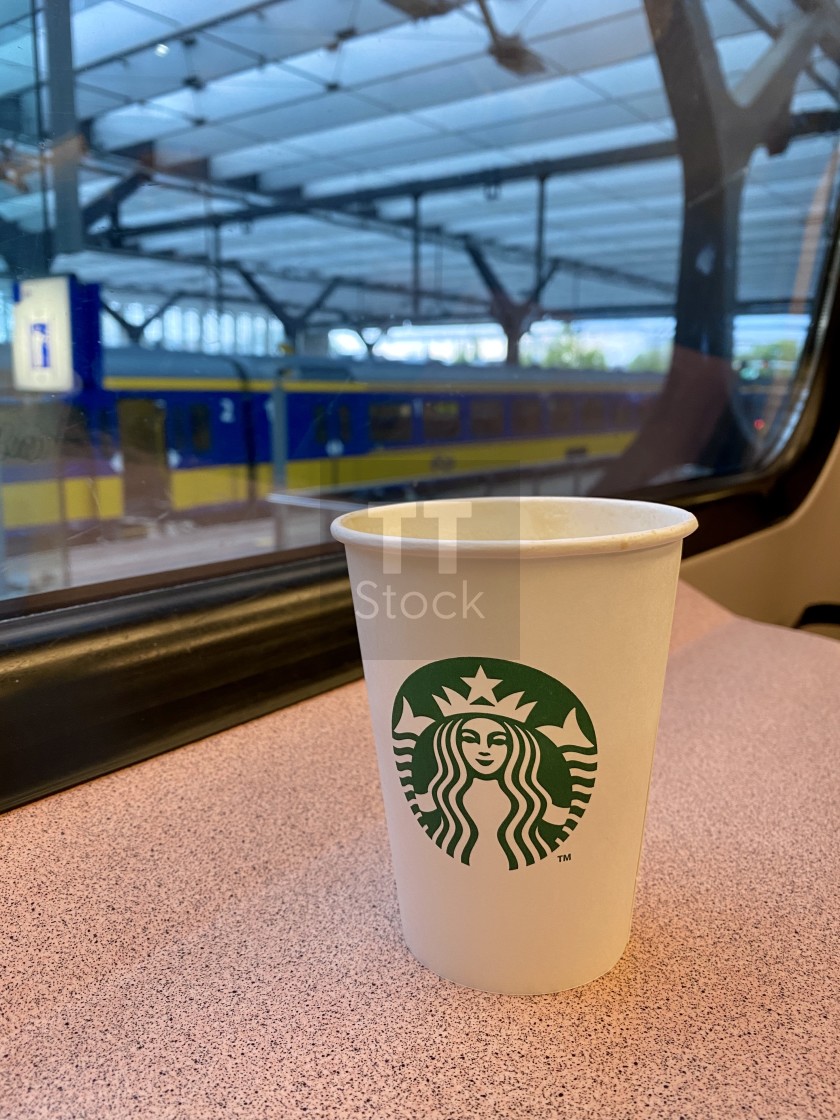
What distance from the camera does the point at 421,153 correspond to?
3283 mm

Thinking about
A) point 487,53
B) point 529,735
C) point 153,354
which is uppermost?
point 487,53

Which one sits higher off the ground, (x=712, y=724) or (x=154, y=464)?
(x=154, y=464)

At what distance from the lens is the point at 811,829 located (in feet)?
2.34

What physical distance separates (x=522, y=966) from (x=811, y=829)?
0.35 meters

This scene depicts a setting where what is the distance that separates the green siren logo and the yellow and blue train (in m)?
0.70

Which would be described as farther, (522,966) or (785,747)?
(785,747)

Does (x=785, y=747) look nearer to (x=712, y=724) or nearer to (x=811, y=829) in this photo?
(x=712, y=724)

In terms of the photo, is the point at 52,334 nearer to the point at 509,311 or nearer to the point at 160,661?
the point at 160,661

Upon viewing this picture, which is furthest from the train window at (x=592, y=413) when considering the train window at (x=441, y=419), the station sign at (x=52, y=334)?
the station sign at (x=52, y=334)

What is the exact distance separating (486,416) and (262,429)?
1472mm

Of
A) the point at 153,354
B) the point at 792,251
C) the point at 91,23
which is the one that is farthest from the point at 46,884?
the point at 792,251

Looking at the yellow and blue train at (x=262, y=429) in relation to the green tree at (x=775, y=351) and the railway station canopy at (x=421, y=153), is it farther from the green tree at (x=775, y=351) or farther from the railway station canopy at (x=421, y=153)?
the green tree at (x=775, y=351)

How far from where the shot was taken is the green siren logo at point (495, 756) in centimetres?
44

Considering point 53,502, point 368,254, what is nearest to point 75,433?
point 53,502
